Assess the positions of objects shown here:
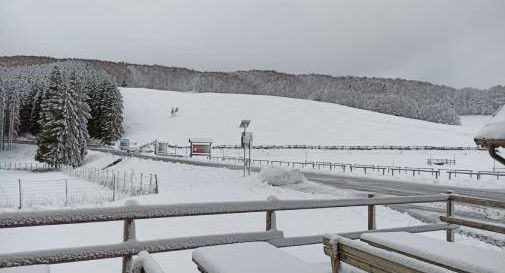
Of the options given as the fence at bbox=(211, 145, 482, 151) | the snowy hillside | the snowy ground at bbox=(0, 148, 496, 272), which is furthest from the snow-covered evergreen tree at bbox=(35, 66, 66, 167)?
the snowy ground at bbox=(0, 148, 496, 272)

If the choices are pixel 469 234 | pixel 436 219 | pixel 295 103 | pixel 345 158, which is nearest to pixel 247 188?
pixel 436 219

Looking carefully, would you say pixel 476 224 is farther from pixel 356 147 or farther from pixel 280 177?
pixel 356 147

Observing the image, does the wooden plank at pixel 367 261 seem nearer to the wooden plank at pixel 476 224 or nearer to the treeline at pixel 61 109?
the wooden plank at pixel 476 224

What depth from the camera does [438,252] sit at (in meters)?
5.58

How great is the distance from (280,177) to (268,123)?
7921cm

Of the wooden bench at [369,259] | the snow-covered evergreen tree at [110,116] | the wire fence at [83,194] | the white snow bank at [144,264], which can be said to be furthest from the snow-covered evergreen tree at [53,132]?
the white snow bank at [144,264]

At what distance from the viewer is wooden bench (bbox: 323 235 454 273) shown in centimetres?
357

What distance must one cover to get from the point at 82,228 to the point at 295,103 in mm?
112150

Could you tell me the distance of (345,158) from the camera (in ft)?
229

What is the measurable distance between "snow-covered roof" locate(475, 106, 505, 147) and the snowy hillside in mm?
83282

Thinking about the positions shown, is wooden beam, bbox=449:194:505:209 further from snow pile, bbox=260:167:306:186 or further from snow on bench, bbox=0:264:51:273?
snow pile, bbox=260:167:306:186

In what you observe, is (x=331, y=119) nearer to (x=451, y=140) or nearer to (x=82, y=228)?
(x=451, y=140)

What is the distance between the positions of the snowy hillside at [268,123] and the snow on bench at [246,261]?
8401cm

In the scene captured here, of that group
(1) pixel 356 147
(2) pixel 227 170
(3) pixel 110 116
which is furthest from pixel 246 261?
(3) pixel 110 116
